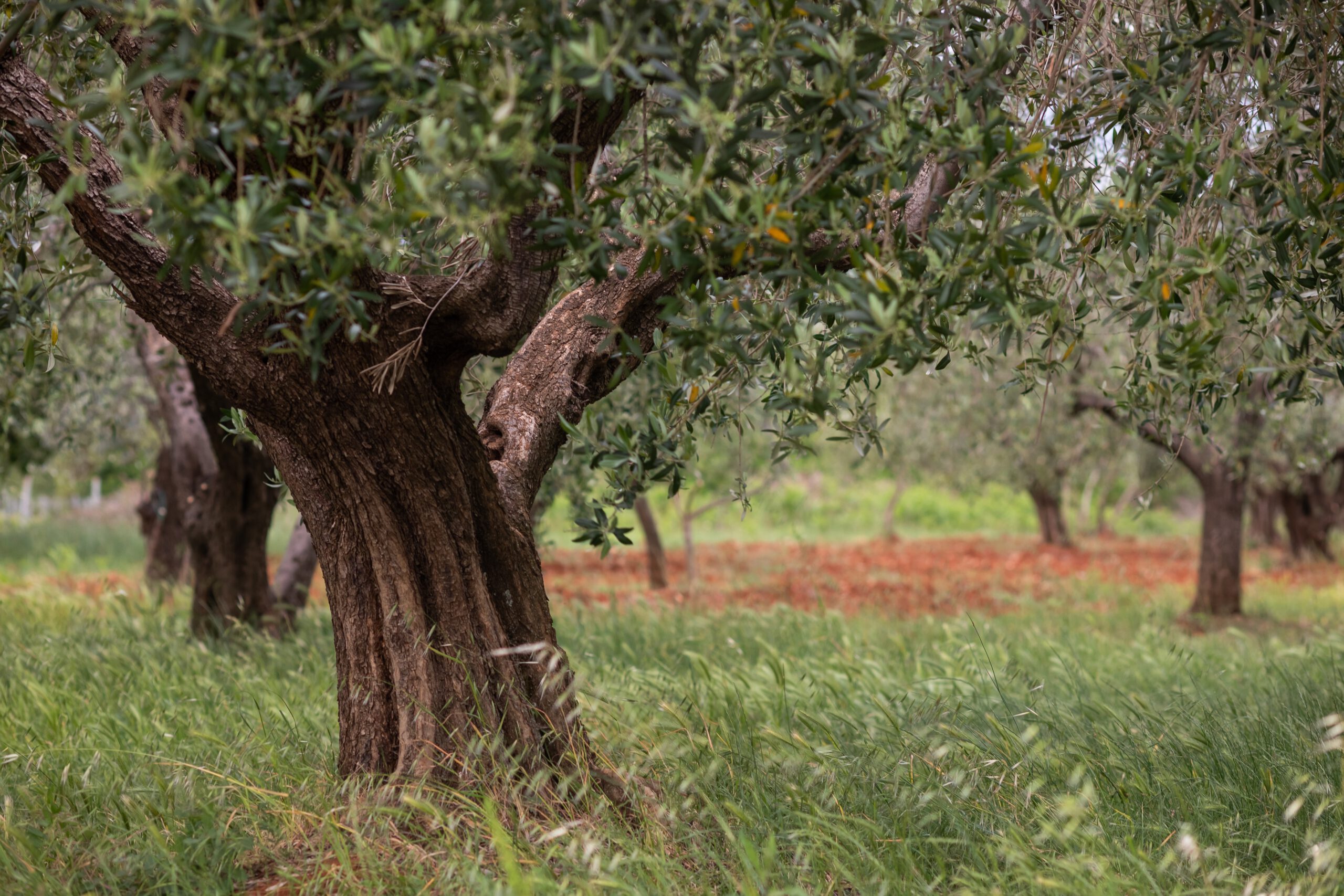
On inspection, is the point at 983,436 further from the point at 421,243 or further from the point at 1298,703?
the point at 421,243

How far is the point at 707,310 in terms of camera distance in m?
2.80

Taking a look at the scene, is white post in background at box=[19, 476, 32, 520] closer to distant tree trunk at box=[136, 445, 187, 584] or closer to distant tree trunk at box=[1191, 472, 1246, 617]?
distant tree trunk at box=[136, 445, 187, 584]

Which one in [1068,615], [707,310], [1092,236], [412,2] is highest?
[412,2]

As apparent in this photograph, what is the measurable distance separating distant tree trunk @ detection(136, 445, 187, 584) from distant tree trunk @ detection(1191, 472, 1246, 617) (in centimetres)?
1223

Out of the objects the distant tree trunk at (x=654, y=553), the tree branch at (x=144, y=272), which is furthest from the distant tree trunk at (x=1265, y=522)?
the tree branch at (x=144, y=272)

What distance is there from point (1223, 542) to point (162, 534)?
13288mm

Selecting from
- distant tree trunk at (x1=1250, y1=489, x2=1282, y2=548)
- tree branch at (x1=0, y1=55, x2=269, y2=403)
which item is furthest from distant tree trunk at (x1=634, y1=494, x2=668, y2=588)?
distant tree trunk at (x1=1250, y1=489, x2=1282, y2=548)

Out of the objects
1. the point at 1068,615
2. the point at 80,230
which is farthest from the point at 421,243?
the point at 1068,615

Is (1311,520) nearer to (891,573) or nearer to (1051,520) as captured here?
(1051,520)

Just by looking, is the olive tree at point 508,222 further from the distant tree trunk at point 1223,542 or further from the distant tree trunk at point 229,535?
the distant tree trunk at point 1223,542

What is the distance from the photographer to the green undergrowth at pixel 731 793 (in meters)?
3.00

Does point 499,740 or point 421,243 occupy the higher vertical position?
point 421,243

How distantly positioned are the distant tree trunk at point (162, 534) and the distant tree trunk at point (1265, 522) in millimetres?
22623

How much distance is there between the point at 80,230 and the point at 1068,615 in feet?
36.3
